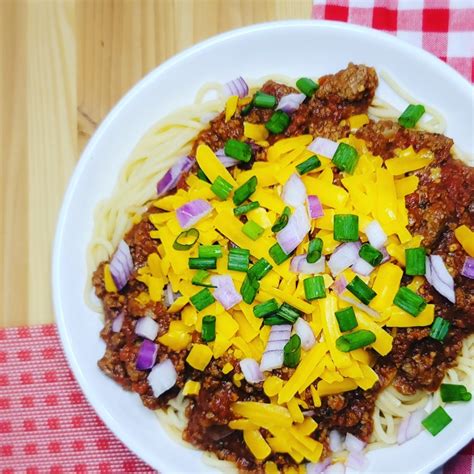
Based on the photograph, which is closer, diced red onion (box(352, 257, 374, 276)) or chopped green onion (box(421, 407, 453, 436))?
diced red onion (box(352, 257, 374, 276))

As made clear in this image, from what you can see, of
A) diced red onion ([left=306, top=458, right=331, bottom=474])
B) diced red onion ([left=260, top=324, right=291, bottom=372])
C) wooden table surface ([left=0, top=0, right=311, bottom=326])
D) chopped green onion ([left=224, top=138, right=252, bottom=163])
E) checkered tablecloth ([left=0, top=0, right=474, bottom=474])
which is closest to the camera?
diced red onion ([left=260, top=324, right=291, bottom=372])

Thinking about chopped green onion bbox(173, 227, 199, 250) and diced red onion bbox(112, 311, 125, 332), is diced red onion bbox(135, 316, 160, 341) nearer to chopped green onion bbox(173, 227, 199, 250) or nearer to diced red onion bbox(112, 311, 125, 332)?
diced red onion bbox(112, 311, 125, 332)

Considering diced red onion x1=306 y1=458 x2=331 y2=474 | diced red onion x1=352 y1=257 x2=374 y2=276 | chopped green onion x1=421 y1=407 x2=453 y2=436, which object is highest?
diced red onion x1=352 y1=257 x2=374 y2=276

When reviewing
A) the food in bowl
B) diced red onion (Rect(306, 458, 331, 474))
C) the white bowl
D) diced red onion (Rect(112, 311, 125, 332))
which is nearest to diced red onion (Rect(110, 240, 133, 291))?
the food in bowl

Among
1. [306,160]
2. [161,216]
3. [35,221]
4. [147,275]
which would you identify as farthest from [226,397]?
[35,221]

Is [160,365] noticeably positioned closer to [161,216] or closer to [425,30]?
[161,216]

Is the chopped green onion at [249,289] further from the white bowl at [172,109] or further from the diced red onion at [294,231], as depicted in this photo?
the white bowl at [172,109]

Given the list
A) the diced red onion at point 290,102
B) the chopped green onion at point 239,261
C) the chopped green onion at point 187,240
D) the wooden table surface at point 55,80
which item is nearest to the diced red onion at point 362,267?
the chopped green onion at point 239,261
